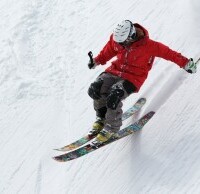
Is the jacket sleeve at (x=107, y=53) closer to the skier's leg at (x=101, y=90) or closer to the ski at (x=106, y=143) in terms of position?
the skier's leg at (x=101, y=90)

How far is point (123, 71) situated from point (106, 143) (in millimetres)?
1035

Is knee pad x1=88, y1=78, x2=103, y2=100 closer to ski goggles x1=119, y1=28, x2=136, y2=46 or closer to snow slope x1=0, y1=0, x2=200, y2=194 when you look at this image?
ski goggles x1=119, y1=28, x2=136, y2=46

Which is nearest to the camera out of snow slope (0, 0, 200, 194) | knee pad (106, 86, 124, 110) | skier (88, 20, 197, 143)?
knee pad (106, 86, 124, 110)

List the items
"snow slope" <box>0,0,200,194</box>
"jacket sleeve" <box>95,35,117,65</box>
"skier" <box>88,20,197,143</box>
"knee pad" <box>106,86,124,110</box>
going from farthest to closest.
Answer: "jacket sleeve" <box>95,35,117,65</box>
"snow slope" <box>0,0,200,194</box>
"skier" <box>88,20,197,143</box>
"knee pad" <box>106,86,124,110</box>

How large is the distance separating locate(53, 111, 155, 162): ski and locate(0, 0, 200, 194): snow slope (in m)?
0.12

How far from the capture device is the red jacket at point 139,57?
6.91 meters

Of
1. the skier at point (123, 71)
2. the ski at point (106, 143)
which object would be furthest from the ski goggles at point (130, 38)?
the ski at point (106, 143)

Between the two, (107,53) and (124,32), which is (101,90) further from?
(124,32)

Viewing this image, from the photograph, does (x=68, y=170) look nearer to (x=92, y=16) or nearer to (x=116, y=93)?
(x=116, y=93)

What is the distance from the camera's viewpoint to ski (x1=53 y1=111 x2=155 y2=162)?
6977mm

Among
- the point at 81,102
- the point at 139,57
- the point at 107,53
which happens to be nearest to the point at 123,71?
the point at 139,57

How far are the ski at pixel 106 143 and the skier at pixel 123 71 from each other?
13 centimetres

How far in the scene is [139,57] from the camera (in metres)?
7.02

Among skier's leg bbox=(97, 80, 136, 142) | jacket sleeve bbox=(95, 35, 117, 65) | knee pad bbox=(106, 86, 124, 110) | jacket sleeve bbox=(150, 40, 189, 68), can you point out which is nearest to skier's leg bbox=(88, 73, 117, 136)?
skier's leg bbox=(97, 80, 136, 142)
